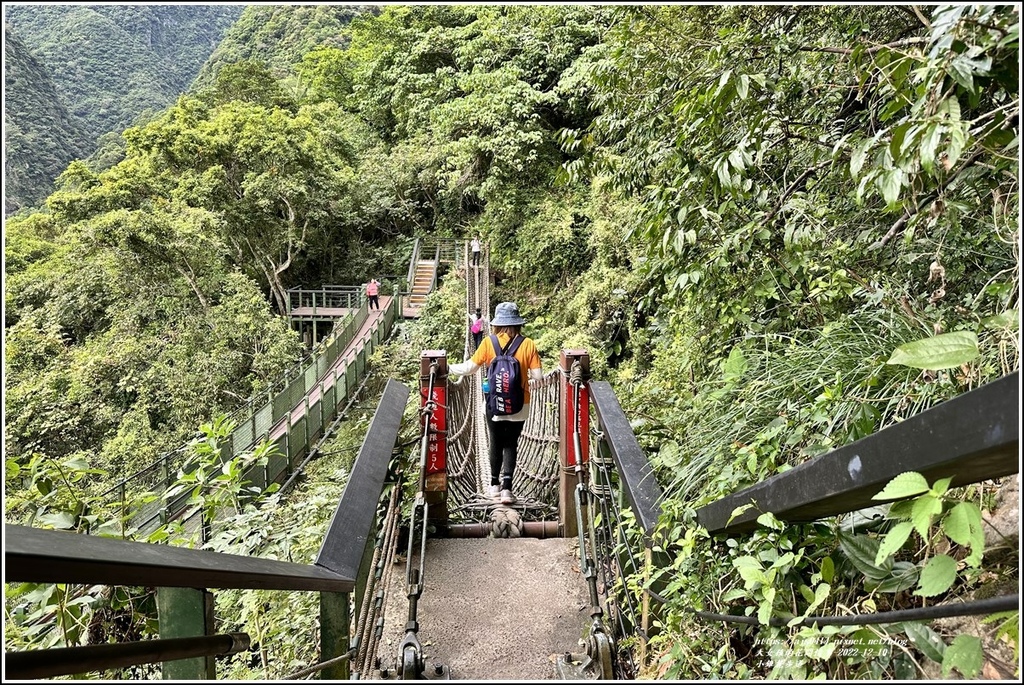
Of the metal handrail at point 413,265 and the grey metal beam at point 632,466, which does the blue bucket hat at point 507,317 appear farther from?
the metal handrail at point 413,265

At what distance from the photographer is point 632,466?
75.0 inches

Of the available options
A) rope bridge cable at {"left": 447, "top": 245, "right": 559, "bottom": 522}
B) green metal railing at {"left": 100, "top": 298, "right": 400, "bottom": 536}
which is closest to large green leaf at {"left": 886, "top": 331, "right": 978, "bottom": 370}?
rope bridge cable at {"left": 447, "top": 245, "right": 559, "bottom": 522}

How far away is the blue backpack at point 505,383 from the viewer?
3461mm

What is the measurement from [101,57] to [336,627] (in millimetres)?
6031

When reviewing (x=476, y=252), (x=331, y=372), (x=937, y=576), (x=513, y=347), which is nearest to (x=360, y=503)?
(x=937, y=576)

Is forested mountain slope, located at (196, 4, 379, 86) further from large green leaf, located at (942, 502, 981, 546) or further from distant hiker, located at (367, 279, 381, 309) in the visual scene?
large green leaf, located at (942, 502, 981, 546)

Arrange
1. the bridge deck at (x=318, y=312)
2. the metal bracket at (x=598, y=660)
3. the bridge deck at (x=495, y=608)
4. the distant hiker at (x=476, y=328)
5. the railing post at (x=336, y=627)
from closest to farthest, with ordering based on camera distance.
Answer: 1. the railing post at (x=336, y=627)
2. the metal bracket at (x=598, y=660)
3. the bridge deck at (x=495, y=608)
4. the distant hiker at (x=476, y=328)
5. the bridge deck at (x=318, y=312)

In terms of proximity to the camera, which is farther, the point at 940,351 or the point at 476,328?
the point at 476,328

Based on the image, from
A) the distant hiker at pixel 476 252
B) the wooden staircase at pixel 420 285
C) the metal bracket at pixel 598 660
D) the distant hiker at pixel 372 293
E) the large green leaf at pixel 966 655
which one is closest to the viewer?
the large green leaf at pixel 966 655

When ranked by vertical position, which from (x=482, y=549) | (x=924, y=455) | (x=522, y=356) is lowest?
(x=482, y=549)

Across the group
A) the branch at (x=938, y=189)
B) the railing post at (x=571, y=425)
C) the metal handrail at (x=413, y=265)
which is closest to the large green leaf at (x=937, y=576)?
the branch at (x=938, y=189)

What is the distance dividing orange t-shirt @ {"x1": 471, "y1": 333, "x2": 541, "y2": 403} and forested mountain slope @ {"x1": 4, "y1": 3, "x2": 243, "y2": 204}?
2011 mm

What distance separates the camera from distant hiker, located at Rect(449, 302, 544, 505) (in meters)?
3.54

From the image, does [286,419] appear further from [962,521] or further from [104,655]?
[962,521]
